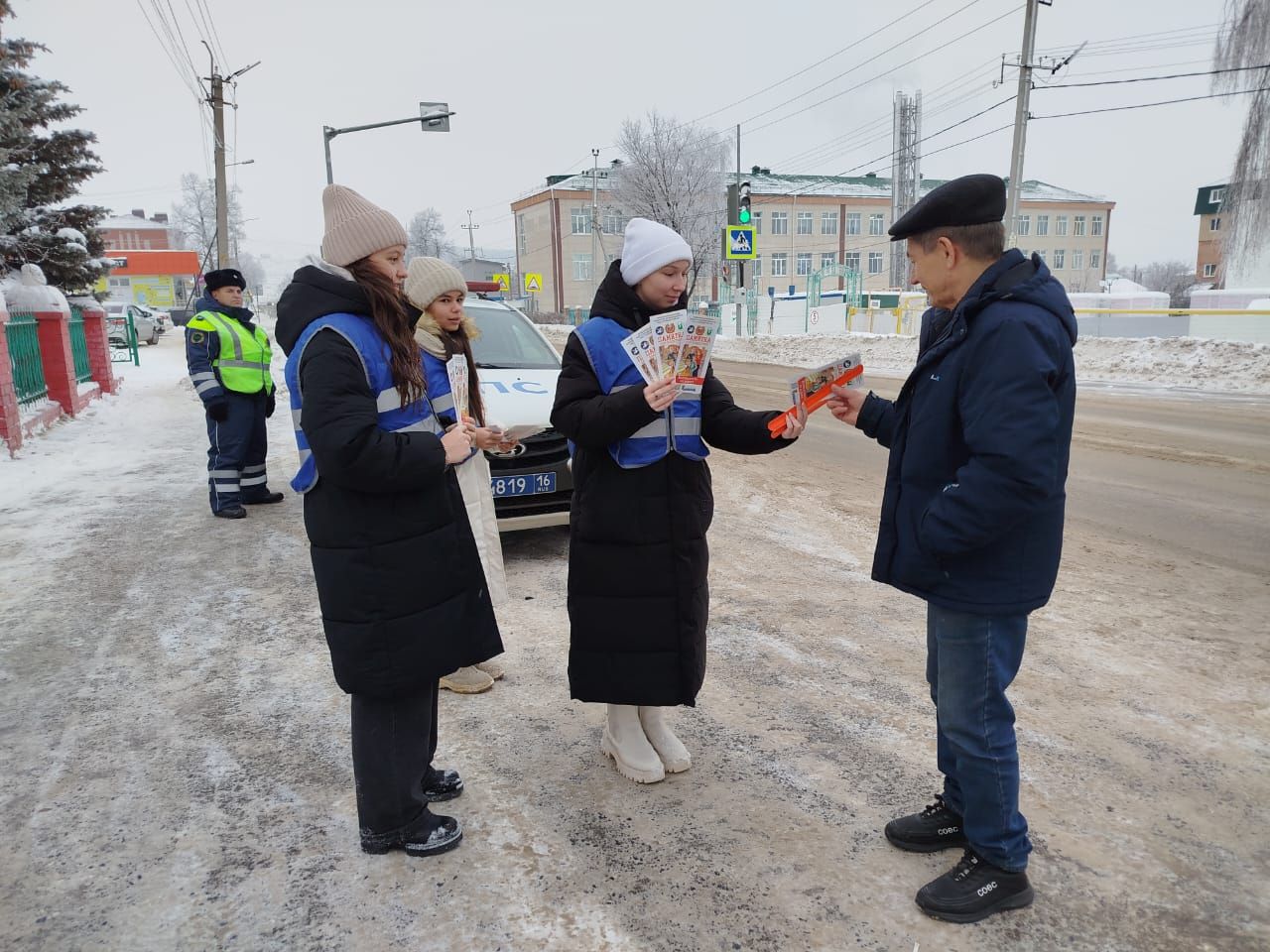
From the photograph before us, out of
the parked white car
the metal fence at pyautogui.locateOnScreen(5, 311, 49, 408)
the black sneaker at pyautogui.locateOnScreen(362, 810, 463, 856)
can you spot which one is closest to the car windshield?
the black sneaker at pyautogui.locateOnScreen(362, 810, 463, 856)

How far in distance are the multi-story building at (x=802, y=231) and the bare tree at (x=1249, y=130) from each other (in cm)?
4641

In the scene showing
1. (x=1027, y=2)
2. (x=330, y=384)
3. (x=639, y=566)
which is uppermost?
(x=1027, y=2)

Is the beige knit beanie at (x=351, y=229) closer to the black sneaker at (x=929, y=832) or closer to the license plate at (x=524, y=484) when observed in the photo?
the black sneaker at (x=929, y=832)

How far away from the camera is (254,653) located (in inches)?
174

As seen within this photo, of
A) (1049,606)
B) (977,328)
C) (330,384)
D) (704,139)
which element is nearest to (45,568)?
(330,384)

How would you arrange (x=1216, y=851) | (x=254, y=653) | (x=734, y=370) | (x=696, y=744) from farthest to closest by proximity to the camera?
(x=734, y=370) → (x=254, y=653) → (x=696, y=744) → (x=1216, y=851)

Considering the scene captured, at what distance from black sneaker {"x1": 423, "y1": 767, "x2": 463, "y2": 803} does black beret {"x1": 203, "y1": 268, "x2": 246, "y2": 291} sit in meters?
5.66

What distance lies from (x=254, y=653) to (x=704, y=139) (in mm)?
49024

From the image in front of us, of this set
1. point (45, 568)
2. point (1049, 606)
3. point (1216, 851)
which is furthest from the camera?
point (45, 568)

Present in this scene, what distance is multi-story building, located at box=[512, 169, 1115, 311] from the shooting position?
228ft

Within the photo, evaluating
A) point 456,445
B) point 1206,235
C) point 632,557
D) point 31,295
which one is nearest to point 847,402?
point 632,557

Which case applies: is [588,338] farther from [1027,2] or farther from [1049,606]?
[1027,2]

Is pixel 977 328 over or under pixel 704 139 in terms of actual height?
under

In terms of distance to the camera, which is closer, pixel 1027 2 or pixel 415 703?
pixel 415 703
